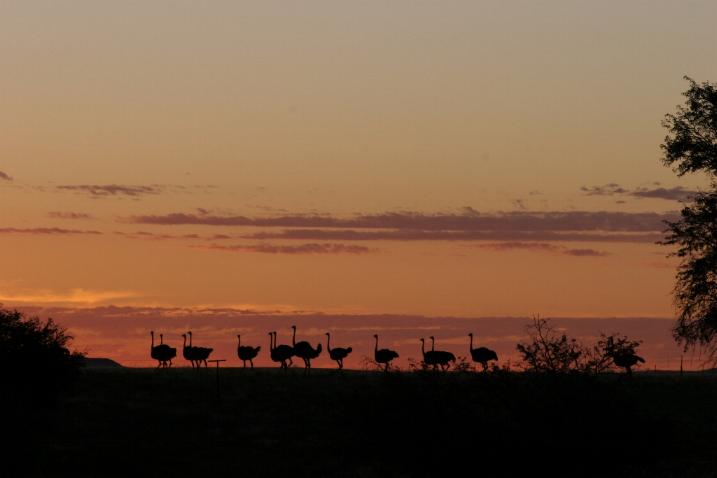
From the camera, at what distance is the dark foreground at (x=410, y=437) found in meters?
59.7

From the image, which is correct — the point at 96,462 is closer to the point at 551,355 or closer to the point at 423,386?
the point at 423,386

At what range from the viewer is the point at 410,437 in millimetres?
61125

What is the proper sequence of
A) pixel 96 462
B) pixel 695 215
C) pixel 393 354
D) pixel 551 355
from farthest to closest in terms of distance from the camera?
pixel 393 354 < pixel 695 215 < pixel 96 462 < pixel 551 355

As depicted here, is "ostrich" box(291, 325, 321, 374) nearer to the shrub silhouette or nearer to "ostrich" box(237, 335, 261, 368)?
"ostrich" box(237, 335, 261, 368)

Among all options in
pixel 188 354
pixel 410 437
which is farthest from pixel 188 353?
pixel 410 437

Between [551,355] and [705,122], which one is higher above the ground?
[705,122]

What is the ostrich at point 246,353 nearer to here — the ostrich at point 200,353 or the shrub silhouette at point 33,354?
the ostrich at point 200,353

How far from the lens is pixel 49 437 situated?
6806 cm

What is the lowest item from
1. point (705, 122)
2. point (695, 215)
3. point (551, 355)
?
point (551, 355)

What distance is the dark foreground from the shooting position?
59688 mm

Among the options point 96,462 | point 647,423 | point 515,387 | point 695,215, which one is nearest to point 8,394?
point 96,462

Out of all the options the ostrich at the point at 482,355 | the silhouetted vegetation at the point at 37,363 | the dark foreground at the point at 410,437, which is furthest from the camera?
the ostrich at the point at 482,355

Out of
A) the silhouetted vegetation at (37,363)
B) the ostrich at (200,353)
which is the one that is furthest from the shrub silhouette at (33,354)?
the ostrich at (200,353)

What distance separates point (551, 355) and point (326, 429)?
48.3 ft
